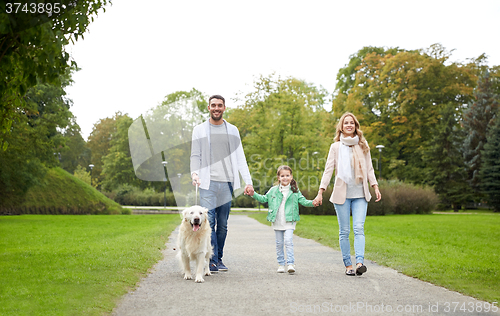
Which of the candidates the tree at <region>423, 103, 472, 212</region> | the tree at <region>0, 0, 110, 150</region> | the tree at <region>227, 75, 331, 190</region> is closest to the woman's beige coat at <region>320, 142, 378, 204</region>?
the tree at <region>0, 0, 110, 150</region>

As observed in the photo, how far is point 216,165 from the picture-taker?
7.19m

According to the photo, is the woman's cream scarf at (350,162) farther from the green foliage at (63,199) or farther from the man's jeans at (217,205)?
the green foliage at (63,199)

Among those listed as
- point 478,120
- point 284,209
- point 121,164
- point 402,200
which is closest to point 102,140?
point 121,164

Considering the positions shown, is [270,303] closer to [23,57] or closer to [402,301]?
[402,301]

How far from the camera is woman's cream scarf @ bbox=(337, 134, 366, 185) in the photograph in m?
6.91

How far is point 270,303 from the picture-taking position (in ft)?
16.3

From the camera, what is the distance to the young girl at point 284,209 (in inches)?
283

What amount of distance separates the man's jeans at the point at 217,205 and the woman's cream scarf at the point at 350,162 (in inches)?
68.0

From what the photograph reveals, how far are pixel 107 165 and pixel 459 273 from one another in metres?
57.8

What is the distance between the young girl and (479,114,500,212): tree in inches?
1432

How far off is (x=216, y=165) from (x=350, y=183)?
2.02m

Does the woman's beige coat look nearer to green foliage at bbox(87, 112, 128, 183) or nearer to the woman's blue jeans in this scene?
the woman's blue jeans

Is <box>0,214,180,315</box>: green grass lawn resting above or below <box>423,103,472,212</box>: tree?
below

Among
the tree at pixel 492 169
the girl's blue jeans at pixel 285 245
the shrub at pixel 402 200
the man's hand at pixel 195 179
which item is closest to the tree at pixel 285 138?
the shrub at pixel 402 200
